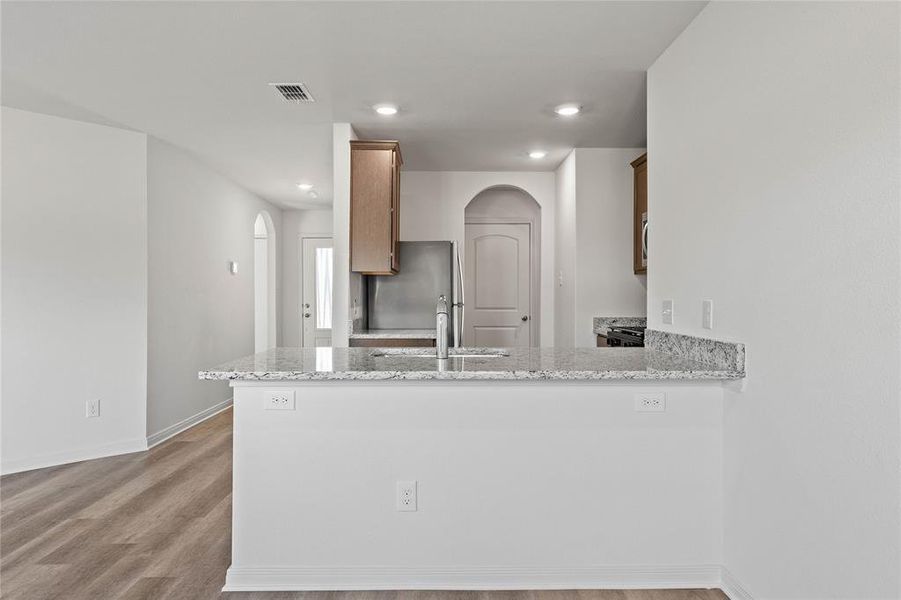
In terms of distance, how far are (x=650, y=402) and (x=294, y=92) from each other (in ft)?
8.48

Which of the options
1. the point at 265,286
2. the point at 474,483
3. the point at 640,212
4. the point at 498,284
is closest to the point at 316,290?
the point at 265,286

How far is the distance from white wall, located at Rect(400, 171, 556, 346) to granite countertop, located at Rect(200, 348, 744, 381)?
2.98 meters

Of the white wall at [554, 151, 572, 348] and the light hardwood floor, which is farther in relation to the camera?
the white wall at [554, 151, 572, 348]

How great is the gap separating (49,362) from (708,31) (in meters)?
4.31

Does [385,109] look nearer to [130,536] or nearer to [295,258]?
[130,536]

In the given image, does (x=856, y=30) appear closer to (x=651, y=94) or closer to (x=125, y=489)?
(x=651, y=94)

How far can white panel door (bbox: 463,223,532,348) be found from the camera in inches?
239

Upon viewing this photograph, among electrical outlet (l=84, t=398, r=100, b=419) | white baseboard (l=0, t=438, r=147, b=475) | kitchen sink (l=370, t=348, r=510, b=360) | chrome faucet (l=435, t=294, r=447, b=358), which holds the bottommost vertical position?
white baseboard (l=0, t=438, r=147, b=475)

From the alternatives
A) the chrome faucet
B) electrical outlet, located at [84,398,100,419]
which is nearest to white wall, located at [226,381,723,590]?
the chrome faucet

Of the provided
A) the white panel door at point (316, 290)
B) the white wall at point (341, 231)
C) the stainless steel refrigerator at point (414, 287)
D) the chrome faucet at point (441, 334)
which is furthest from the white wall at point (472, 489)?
the white panel door at point (316, 290)

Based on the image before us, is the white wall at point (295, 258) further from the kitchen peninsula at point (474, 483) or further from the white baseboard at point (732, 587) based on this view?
the white baseboard at point (732, 587)

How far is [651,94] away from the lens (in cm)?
294

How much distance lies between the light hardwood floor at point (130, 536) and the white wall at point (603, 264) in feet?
8.67

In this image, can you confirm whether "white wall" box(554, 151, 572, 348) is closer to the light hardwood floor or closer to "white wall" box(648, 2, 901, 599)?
"white wall" box(648, 2, 901, 599)
